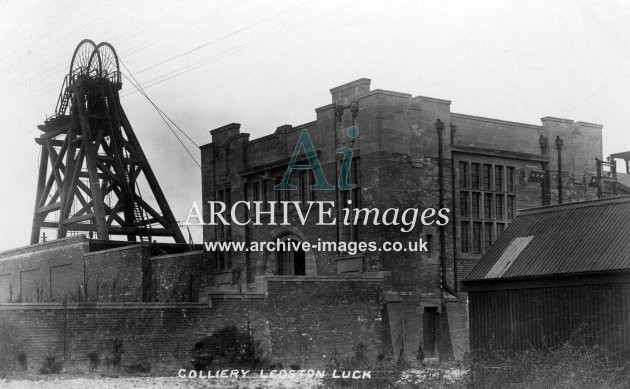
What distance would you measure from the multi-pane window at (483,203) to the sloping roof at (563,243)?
6.20 m

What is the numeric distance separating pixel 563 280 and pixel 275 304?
8.66 meters

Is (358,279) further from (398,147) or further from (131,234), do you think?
(131,234)

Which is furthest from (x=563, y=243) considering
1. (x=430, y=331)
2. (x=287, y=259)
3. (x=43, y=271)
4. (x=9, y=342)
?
(x=43, y=271)

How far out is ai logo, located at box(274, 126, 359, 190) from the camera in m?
31.0

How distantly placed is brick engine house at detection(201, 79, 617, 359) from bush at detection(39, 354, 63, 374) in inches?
204

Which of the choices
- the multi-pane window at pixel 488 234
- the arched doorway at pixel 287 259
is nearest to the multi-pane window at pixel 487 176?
the multi-pane window at pixel 488 234

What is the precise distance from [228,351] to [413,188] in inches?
329

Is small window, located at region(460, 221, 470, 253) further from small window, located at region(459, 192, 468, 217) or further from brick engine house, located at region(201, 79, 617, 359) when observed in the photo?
small window, located at region(459, 192, 468, 217)

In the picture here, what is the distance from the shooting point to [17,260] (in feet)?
140

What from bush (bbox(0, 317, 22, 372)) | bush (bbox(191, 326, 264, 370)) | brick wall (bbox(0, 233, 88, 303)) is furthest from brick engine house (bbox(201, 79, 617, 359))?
brick wall (bbox(0, 233, 88, 303))

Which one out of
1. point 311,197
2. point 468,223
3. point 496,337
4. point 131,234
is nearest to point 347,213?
point 311,197

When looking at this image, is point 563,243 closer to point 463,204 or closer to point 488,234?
point 463,204

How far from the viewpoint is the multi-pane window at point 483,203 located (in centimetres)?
3203

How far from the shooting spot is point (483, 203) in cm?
3247
